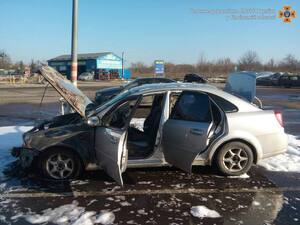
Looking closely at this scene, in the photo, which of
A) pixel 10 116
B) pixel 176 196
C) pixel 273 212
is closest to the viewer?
pixel 273 212

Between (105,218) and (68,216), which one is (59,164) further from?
(105,218)

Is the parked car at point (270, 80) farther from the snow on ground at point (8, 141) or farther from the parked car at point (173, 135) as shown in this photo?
the parked car at point (173, 135)

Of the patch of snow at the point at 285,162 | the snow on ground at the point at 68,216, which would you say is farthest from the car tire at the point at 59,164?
the patch of snow at the point at 285,162

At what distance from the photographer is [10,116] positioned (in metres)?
14.1

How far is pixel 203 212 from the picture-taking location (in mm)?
4594

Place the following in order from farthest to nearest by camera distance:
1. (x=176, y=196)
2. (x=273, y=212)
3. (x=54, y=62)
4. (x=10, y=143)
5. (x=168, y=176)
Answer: (x=54, y=62)
(x=10, y=143)
(x=168, y=176)
(x=176, y=196)
(x=273, y=212)

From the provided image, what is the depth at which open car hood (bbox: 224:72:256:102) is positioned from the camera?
7011 millimetres

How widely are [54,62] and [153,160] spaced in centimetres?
7988

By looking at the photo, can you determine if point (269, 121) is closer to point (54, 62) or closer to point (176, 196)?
point (176, 196)

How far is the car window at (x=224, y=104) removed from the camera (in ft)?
19.4

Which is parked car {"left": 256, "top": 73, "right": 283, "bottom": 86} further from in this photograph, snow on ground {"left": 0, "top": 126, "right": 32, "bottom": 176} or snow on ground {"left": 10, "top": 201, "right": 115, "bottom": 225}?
snow on ground {"left": 10, "top": 201, "right": 115, "bottom": 225}

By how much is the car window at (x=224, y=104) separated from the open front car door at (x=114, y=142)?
1.26 m

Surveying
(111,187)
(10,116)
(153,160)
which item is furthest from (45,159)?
(10,116)

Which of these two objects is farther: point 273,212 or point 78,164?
point 78,164
